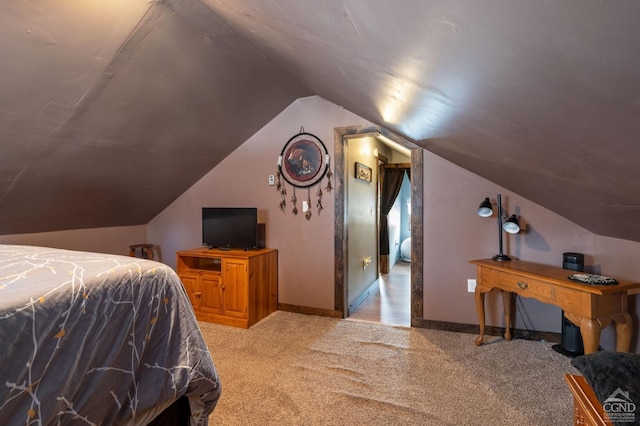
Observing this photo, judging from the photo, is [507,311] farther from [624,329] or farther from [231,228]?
[231,228]

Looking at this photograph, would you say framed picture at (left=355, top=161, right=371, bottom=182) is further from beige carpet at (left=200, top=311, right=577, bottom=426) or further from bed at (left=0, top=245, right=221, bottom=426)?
bed at (left=0, top=245, right=221, bottom=426)

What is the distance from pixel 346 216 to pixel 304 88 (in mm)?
1372

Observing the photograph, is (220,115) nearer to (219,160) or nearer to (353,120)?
(219,160)

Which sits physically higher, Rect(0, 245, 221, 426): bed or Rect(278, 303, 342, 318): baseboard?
Rect(0, 245, 221, 426): bed

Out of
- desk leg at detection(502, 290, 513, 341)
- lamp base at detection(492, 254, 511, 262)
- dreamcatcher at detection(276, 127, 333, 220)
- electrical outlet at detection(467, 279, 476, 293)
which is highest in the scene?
dreamcatcher at detection(276, 127, 333, 220)

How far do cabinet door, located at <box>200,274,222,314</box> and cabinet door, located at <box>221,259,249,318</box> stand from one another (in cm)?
8

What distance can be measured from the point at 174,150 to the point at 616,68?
10.3 feet

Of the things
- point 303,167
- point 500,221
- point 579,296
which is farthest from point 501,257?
point 303,167

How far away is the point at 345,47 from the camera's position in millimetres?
1476

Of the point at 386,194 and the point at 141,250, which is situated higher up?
the point at 386,194

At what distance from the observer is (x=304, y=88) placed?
122 inches

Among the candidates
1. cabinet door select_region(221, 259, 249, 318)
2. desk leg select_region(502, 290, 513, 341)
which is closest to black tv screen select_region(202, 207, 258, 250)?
cabinet door select_region(221, 259, 249, 318)

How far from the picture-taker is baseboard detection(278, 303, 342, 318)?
3246 mm

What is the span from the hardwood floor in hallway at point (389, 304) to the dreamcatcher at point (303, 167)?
4.19 ft
